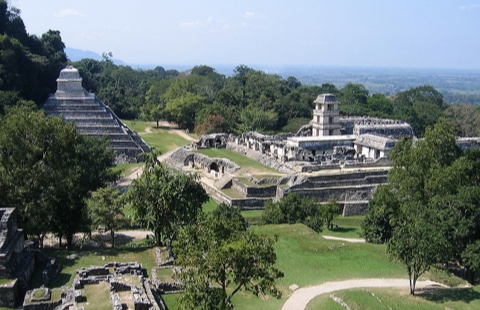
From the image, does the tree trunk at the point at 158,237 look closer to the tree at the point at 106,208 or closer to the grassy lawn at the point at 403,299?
the tree at the point at 106,208

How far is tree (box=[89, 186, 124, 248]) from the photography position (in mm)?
28109

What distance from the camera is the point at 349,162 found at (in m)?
46.5

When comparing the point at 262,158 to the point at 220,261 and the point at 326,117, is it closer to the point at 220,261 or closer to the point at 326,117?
the point at 326,117

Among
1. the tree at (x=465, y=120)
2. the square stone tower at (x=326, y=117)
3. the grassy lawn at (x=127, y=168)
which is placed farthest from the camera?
the tree at (x=465, y=120)

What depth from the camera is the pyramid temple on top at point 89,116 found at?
190ft

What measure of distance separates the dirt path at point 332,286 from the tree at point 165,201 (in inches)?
274

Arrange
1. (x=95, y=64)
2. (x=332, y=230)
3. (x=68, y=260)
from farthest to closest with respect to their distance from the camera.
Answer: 1. (x=95, y=64)
2. (x=332, y=230)
3. (x=68, y=260)

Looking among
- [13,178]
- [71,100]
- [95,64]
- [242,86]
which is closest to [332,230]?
[13,178]

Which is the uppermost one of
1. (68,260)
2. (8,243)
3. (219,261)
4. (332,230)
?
(219,261)

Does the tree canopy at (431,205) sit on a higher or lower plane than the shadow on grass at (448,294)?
higher

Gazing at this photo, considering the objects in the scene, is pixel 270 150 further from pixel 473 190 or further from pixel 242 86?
pixel 242 86

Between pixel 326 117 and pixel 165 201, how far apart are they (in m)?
35.1

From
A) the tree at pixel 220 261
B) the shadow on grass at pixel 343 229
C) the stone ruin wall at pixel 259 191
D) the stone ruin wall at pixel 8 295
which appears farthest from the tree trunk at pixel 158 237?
the stone ruin wall at pixel 259 191

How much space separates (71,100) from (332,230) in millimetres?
38494
